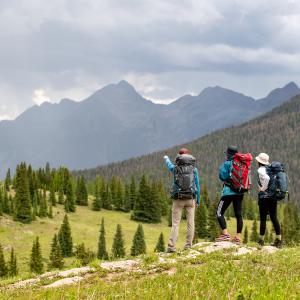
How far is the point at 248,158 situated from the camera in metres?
18.1

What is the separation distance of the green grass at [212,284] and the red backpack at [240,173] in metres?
3.69

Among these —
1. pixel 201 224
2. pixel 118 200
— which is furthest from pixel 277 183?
pixel 118 200

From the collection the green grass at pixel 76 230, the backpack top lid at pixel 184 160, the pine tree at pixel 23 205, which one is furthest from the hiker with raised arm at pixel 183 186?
the pine tree at pixel 23 205

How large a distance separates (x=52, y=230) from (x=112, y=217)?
2682cm

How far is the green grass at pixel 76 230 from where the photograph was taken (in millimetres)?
82500

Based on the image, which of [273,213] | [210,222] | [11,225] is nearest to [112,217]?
[210,222]

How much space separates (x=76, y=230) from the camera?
3974 inches

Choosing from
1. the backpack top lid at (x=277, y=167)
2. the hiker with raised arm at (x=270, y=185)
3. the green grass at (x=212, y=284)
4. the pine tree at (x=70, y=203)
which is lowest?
the pine tree at (x=70, y=203)

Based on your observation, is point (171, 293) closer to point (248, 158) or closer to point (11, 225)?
point (248, 158)

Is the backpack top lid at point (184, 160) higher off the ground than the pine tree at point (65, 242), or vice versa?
the backpack top lid at point (184, 160)

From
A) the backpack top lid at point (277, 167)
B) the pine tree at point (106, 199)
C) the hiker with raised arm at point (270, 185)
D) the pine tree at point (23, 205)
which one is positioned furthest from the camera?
the pine tree at point (106, 199)

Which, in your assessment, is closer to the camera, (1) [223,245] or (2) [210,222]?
(1) [223,245]

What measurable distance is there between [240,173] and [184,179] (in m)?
2.41

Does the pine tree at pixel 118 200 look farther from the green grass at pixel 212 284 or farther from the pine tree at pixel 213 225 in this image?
the green grass at pixel 212 284
